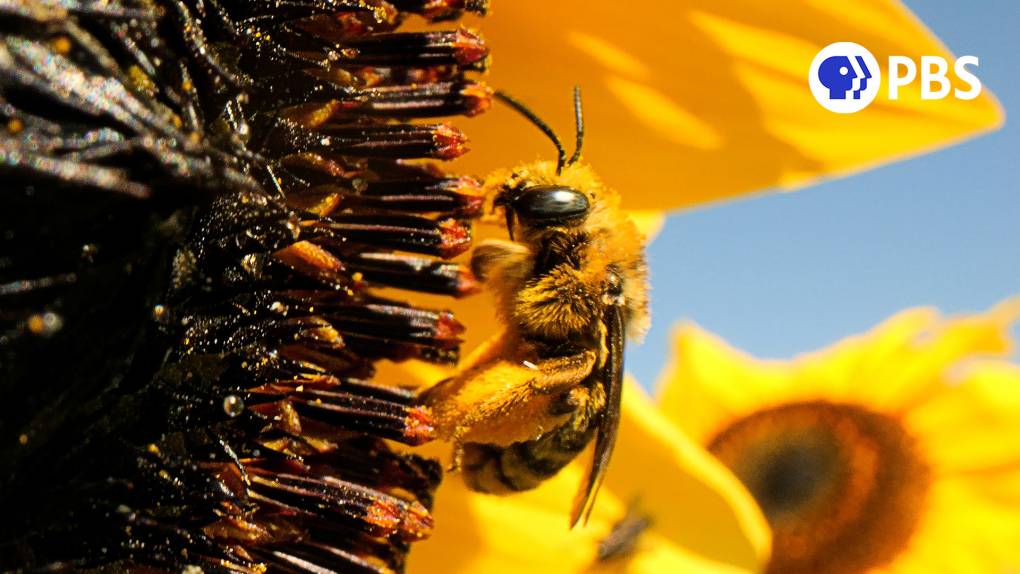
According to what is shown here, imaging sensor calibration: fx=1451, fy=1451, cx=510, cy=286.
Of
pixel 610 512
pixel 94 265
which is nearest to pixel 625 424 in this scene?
pixel 610 512

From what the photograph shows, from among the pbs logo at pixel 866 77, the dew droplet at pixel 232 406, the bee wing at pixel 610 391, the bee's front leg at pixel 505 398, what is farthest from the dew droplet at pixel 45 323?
the pbs logo at pixel 866 77

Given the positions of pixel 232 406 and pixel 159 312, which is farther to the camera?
pixel 232 406

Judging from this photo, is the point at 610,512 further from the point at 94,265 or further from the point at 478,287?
the point at 94,265

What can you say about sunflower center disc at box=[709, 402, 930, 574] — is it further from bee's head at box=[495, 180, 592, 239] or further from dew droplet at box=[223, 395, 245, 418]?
dew droplet at box=[223, 395, 245, 418]

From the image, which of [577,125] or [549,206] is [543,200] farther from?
[577,125]

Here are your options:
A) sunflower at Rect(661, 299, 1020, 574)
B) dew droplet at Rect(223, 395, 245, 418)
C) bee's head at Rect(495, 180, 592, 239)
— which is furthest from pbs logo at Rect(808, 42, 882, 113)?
sunflower at Rect(661, 299, 1020, 574)

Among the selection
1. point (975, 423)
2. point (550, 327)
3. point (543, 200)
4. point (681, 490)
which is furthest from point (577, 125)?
point (975, 423)
